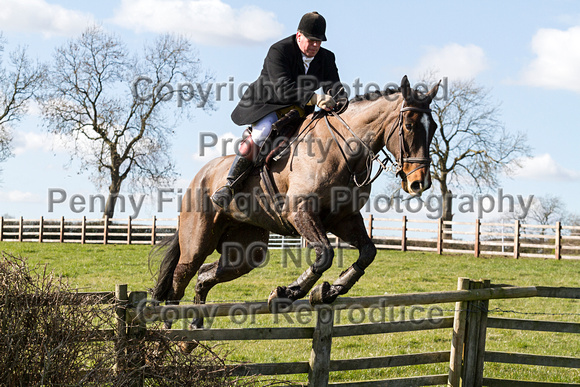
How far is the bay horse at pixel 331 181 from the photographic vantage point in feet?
14.5

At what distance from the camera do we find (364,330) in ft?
17.4

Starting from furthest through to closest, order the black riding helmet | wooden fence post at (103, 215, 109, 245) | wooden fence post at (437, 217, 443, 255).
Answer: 1. wooden fence post at (103, 215, 109, 245)
2. wooden fence post at (437, 217, 443, 255)
3. the black riding helmet

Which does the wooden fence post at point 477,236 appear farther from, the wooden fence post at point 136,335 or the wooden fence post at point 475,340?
the wooden fence post at point 136,335

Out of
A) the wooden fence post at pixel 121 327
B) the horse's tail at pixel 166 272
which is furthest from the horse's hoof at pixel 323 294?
the horse's tail at pixel 166 272

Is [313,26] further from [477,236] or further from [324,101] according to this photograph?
[477,236]

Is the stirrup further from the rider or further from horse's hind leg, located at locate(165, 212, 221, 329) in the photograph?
horse's hind leg, located at locate(165, 212, 221, 329)

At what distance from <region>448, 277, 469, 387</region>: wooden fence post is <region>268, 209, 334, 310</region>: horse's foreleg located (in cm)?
191

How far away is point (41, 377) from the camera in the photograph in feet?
12.5

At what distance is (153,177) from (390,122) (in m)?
23.8

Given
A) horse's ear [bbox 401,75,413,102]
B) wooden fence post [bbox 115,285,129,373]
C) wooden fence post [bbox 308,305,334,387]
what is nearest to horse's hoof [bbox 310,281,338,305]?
wooden fence post [bbox 308,305,334,387]

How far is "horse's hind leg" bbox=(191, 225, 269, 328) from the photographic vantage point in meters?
5.81

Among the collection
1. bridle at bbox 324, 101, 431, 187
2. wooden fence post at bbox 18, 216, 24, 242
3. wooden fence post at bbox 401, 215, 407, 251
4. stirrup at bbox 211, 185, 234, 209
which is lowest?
wooden fence post at bbox 18, 216, 24, 242

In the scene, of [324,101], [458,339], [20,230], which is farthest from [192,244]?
[20,230]

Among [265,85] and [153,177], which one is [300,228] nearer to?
[265,85]
